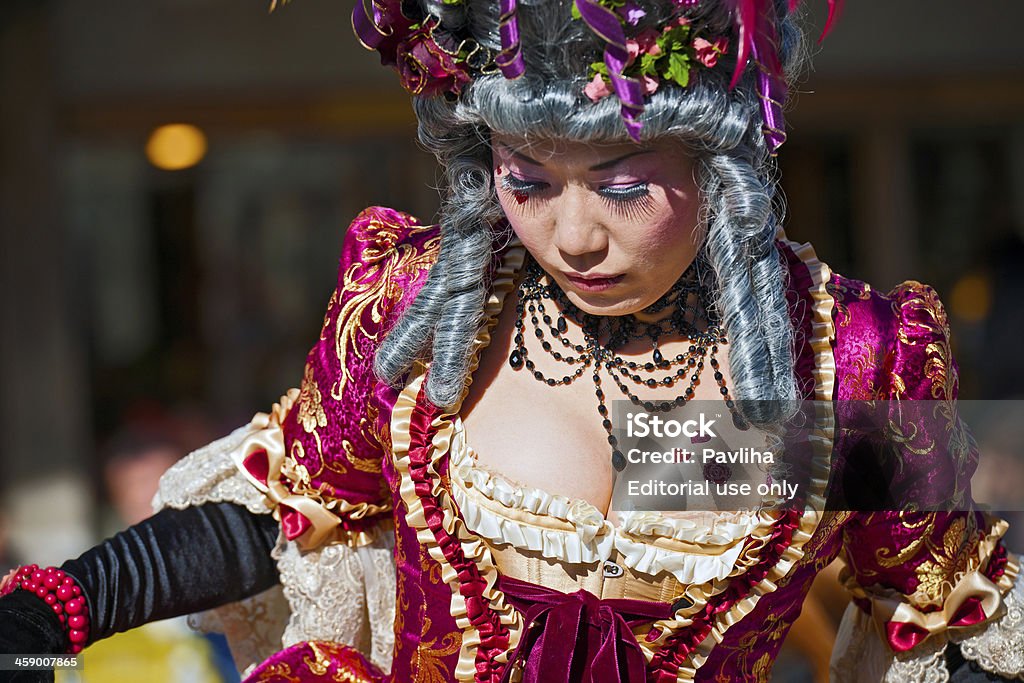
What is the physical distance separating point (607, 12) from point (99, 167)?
401 centimetres

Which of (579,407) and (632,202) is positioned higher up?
(632,202)

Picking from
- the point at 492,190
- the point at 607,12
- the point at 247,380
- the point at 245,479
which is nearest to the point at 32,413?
the point at 247,380

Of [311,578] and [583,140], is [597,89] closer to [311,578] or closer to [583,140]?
[583,140]

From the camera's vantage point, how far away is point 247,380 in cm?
496

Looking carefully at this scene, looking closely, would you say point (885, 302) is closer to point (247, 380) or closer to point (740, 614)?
point (740, 614)

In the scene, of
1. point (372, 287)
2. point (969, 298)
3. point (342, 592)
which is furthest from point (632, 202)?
point (969, 298)

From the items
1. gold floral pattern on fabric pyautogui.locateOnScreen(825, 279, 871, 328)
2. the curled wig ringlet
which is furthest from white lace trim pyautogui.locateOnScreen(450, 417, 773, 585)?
gold floral pattern on fabric pyautogui.locateOnScreen(825, 279, 871, 328)

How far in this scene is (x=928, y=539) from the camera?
4.18ft

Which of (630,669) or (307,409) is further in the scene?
(307,409)

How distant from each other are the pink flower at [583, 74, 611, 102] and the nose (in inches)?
3.4

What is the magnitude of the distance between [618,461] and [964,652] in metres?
0.43

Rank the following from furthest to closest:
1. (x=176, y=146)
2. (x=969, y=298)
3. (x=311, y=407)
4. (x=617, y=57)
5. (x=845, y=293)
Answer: (x=969, y=298) < (x=176, y=146) < (x=311, y=407) < (x=845, y=293) < (x=617, y=57)

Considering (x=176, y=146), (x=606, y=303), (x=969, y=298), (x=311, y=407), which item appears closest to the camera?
(x=606, y=303)

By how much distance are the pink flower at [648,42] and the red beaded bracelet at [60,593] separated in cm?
76
